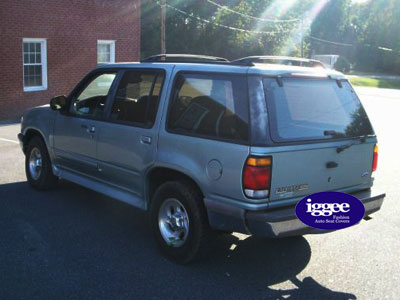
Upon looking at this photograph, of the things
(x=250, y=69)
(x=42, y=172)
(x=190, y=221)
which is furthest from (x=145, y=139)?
(x=42, y=172)

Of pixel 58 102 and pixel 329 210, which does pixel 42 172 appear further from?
pixel 329 210

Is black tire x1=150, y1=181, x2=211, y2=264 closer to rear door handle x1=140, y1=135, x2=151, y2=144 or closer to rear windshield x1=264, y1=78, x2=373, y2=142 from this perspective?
rear door handle x1=140, y1=135, x2=151, y2=144

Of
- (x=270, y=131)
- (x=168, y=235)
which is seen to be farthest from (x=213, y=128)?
(x=168, y=235)

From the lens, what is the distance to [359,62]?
266 feet

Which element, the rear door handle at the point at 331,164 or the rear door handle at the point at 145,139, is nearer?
the rear door handle at the point at 331,164

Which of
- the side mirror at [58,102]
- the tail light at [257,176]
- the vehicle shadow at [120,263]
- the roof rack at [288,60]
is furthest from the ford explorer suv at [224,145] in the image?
the side mirror at [58,102]

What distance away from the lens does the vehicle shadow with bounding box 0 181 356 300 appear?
13.2 feet

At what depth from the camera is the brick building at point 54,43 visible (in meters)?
15.4

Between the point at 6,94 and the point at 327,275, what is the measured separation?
13532mm

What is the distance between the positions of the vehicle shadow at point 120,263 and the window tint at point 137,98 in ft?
4.12

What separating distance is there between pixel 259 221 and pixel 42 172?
12.6 ft

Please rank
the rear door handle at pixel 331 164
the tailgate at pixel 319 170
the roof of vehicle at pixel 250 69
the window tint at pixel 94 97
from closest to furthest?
the tailgate at pixel 319 170 < the roof of vehicle at pixel 250 69 < the rear door handle at pixel 331 164 < the window tint at pixel 94 97

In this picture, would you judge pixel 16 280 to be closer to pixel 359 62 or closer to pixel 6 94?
pixel 6 94

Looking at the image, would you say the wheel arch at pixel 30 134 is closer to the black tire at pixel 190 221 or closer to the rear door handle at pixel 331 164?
the black tire at pixel 190 221
